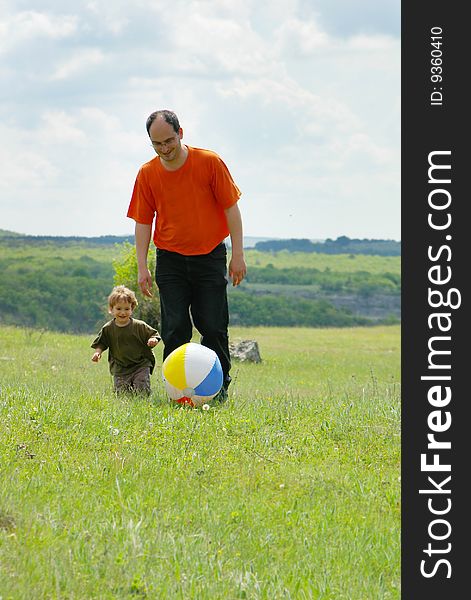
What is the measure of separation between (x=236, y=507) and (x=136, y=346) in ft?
14.7

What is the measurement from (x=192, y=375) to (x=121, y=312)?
1.56 metres

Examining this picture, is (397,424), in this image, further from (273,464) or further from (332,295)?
(332,295)

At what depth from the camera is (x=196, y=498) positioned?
5902mm

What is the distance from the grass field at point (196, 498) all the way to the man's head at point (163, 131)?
2400mm

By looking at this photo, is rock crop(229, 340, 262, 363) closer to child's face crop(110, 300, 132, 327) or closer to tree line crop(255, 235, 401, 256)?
child's face crop(110, 300, 132, 327)

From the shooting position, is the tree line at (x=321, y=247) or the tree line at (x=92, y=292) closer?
the tree line at (x=92, y=292)

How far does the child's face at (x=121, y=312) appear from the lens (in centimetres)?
984

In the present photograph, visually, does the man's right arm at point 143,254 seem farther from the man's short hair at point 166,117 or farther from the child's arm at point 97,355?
the man's short hair at point 166,117

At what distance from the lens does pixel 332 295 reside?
13288cm

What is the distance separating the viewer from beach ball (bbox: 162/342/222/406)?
8.68 metres

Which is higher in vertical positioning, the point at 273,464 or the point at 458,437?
the point at 458,437

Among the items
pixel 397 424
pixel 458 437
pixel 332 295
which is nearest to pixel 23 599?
pixel 458 437

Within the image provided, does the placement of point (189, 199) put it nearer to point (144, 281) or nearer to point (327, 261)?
point (144, 281)

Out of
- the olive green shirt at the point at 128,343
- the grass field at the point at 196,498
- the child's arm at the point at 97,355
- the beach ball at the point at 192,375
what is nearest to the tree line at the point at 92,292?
the olive green shirt at the point at 128,343
